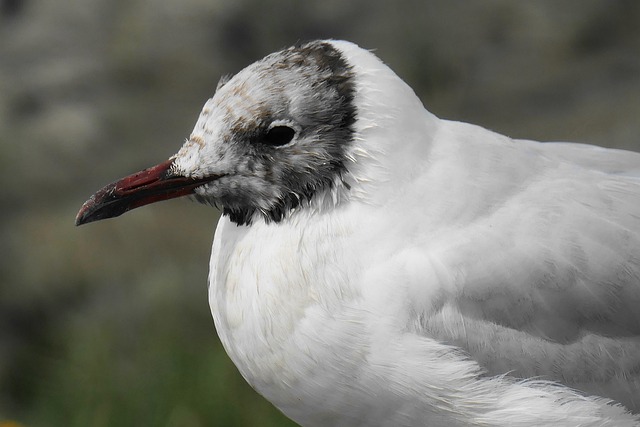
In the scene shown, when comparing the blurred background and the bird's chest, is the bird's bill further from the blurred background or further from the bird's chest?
the blurred background

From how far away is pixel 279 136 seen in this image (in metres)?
1.42

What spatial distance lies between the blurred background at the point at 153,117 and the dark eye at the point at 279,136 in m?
1.21

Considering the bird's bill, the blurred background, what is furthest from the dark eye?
the blurred background

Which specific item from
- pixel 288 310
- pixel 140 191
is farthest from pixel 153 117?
pixel 288 310

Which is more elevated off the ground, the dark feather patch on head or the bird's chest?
the dark feather patch on head

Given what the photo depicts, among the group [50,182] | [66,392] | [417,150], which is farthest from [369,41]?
[417,150]

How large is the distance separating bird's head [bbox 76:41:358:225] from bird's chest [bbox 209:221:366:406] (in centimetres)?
6

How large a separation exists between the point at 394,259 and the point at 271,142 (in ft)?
0.79

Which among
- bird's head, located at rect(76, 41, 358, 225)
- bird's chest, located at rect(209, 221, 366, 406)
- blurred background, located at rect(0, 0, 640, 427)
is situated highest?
blurred background, located at rect(0, 0, 640, 427)

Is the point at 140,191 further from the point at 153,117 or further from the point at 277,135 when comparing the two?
the point at 153,117

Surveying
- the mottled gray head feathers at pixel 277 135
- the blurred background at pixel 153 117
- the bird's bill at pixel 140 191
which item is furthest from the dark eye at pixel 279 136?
the blurred background at pixel 153 117

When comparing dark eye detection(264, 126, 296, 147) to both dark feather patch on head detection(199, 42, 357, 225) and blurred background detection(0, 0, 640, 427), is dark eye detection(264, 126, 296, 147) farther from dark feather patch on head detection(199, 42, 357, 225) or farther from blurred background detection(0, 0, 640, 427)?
blurred background detection(0, 0, 640, 427)

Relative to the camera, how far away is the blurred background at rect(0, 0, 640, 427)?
8.96 feet

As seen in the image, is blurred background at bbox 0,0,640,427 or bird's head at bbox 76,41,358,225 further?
blurred background at bbox 0,0,640,427
